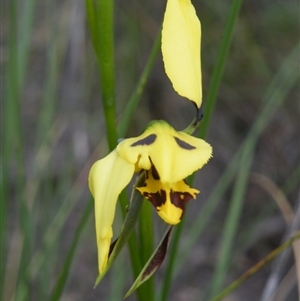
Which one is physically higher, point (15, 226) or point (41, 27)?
point (41, 27)

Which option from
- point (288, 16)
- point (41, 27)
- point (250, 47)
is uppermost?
point (288, 16)

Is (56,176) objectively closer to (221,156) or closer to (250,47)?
(221,156)

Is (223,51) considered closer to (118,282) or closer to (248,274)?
Result: (248,274)

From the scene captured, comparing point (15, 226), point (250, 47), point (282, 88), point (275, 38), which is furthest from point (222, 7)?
point (15, 226)

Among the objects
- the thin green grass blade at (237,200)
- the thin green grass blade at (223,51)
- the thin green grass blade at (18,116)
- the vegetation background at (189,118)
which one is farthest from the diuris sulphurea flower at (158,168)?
the vegetation background at (189,118)

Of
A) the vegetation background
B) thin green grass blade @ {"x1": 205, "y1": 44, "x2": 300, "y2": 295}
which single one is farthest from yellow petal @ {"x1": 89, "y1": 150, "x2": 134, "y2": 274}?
the vegetation background

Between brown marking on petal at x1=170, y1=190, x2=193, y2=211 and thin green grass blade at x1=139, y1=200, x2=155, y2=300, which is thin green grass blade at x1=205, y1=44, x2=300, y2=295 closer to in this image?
thin green grass blade at x1=139, y1=200, x2=155, y2=300
